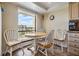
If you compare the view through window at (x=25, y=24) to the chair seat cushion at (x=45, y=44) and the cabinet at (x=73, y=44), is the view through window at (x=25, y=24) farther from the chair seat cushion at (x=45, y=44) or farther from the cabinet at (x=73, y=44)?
the cabinet at (x=73, y=44)

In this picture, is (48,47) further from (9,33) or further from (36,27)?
(9,33)

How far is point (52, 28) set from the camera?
7.43ft

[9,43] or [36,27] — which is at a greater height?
[36,27]

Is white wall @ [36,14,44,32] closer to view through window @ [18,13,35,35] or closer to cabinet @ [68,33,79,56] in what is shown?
view through window @ [18,13,35,35]

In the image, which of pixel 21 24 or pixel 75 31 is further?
pixel 75 31

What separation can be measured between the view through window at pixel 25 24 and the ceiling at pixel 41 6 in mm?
168

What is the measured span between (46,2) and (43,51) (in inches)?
35.1

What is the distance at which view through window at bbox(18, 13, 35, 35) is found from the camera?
2.23 m

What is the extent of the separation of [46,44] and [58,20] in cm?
50

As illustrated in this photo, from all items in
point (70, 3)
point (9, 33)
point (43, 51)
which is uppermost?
point (70, 3)

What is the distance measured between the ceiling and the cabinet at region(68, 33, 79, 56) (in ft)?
1.94

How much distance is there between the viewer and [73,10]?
2303mm

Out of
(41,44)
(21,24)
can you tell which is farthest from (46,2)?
(41,44)

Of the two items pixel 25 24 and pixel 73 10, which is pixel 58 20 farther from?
pixel 25 24
